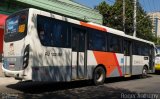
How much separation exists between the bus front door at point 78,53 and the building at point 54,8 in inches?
220

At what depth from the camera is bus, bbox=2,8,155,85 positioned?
11891mm

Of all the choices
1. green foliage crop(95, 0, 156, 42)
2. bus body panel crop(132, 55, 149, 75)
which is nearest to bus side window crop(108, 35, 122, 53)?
bus body panel crop(132, 55, 149, 75)

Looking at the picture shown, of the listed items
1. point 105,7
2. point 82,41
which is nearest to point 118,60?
point 82,41

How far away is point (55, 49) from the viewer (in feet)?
42.1

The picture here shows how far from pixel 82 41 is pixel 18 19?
3.20 meters

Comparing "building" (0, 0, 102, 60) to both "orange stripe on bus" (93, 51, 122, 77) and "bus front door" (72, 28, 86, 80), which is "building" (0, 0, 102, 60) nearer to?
"bus front door" (72, 28, 86, 80)

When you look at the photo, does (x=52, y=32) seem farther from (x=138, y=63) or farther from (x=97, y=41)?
(x=138, y=63)

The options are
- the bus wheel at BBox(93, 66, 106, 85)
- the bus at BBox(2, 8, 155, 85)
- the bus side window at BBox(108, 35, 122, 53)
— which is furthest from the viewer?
the bus side window at BBox(108, 35, 122, 53)

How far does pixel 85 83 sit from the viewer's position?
650 inches

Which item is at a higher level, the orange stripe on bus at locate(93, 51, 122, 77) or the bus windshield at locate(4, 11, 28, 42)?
the bus windshield at locate(4, 11, 28, 42)

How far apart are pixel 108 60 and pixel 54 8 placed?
6961mm

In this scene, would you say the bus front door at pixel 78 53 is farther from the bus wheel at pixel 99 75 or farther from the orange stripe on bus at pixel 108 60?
the bus wheel at pixel 99 75

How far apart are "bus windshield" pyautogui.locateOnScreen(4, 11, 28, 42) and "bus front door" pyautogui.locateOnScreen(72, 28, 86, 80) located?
250 cm

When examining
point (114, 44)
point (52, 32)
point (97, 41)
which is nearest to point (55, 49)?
point (52, 32)
